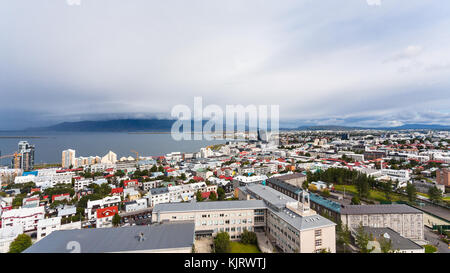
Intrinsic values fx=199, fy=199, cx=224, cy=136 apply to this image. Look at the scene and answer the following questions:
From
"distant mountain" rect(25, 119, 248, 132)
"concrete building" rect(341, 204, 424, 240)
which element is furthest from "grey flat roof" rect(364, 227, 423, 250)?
"distant mountain" rect(25, 119, 248, 132)

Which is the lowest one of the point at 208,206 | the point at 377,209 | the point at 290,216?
the point at 377,209

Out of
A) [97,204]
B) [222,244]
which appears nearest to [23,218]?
[97,204]

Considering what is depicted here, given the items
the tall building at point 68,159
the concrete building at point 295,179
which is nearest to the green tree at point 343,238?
the concrete building at point 295,179

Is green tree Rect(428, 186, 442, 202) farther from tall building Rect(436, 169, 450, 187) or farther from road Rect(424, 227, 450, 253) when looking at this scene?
tall building Rect(436, 169, 450, 187)

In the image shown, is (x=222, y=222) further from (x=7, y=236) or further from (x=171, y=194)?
(x=7, y=236)

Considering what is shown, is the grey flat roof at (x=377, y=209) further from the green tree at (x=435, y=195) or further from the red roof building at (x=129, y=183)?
the red roof building at (x=129, y=183)

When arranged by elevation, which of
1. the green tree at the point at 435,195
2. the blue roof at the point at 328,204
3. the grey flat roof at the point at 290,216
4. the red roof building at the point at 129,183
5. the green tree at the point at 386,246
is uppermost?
the grey flat roof at the point at 290,216

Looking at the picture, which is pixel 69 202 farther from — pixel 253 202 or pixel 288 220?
pixel 288 220
